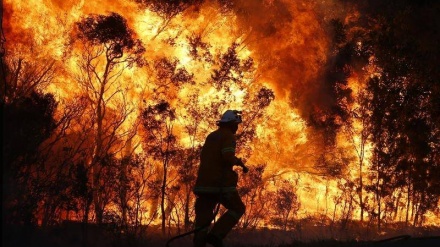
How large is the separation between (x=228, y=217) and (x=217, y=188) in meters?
0.46

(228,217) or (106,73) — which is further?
(106,73)

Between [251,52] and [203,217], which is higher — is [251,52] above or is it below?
above

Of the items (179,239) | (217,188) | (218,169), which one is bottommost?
(179,239)

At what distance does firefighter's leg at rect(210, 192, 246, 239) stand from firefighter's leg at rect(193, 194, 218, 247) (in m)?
0.14

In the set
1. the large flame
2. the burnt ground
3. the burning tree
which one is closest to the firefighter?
the burnt ground

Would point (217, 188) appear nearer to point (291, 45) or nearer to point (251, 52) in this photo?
point (251, 52)

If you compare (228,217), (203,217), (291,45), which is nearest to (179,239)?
(203,217)

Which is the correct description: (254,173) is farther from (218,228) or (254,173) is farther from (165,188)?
(218,228)

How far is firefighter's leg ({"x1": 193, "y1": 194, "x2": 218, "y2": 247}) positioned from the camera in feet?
36.2

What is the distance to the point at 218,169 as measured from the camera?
36.7 feet

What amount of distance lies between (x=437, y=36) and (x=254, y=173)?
6.68m

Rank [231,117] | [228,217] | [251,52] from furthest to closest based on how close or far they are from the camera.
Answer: [251,52], [231,117], [228,217]

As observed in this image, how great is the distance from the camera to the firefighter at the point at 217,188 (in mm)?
11062

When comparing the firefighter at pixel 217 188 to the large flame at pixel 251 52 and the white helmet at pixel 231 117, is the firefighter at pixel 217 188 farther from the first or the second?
the large flame at pixel 251 52
